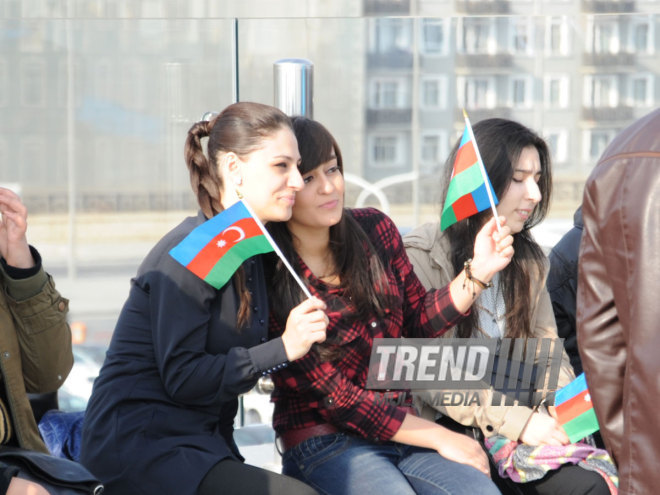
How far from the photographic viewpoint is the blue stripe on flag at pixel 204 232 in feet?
7.90

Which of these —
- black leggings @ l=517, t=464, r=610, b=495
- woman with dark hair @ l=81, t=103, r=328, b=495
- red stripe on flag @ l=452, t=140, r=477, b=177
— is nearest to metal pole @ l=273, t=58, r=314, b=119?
red stripe on flag @ l=452, t=140, r=477, b=177

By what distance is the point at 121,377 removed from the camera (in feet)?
7.98

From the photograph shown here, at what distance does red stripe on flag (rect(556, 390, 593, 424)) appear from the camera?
255cm

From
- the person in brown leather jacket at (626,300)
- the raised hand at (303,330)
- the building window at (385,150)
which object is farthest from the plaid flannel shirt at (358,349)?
the building window at (385,150)

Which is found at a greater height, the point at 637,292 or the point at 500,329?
the point at 637,292

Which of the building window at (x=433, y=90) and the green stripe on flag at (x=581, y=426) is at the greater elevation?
the building window at (x=433, y=90)

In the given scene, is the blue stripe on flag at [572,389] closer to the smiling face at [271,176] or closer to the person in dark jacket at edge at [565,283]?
the person in dark jacket at edge at [565,283]

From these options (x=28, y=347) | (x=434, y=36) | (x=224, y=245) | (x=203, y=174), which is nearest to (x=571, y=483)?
(x=224, y=245)

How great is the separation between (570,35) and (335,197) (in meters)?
4.28

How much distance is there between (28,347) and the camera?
8.28ft

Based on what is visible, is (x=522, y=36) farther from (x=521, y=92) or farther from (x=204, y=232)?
(x=204, y=232)

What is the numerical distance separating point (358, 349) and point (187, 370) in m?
0.54

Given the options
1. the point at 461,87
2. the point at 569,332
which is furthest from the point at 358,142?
the point at 569,332

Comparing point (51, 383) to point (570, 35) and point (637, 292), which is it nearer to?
point (637, 292)
